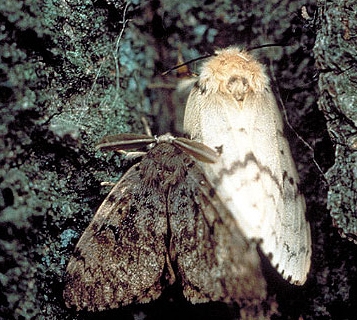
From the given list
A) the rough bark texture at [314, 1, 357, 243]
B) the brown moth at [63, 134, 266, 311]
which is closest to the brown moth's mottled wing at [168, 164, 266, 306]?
the brown moth at [63, 134, 266, 311]

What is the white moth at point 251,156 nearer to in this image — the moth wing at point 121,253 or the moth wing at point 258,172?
the moth wing at point 258,172

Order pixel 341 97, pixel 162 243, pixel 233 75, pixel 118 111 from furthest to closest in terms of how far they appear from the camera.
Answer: pixel 118 111, pixel 233 75, pixel 162 243, pixel 341 97

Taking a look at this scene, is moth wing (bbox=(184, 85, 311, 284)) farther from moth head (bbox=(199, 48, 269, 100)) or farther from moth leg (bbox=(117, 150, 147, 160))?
moth leg (bbox=(117, 150, 147, 160))

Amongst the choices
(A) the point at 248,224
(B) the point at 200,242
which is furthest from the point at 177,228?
(A) the point at 248,224

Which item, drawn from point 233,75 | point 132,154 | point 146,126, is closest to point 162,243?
point 132,154

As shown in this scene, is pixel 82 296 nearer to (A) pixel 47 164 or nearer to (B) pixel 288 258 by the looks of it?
(A) pixel 47 164

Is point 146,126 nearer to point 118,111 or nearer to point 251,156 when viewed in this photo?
point 118,111

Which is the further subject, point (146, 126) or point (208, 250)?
point (146, 126)
